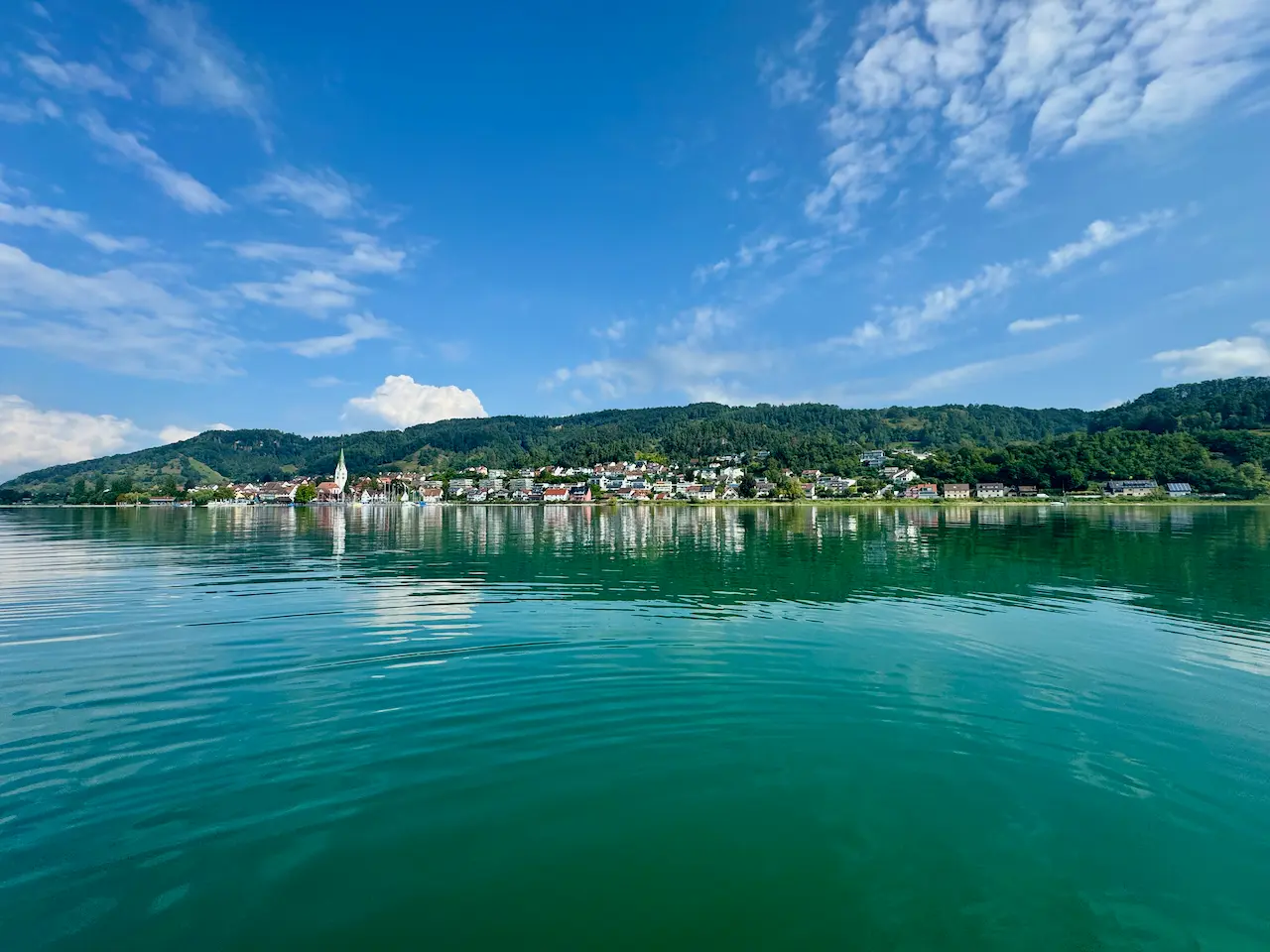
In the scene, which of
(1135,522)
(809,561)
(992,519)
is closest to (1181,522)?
A: (1135,522)

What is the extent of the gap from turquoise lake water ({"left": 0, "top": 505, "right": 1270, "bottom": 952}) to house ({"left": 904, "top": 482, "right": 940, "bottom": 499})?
134m

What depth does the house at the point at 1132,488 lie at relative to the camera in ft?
404

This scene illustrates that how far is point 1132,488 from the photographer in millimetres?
124875

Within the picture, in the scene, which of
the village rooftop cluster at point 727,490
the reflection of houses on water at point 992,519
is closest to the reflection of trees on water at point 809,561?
the reflection of houses on water at point 992,519

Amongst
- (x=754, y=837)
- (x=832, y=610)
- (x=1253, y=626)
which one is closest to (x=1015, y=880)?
(x=754, y=837)

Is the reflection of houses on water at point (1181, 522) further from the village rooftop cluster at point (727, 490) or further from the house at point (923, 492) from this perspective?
the house at point (923, 492)

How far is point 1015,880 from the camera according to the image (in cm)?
530

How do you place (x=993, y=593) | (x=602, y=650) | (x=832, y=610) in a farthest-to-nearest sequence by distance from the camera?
(x=993, y=593) → (x=832, y=610) → (x=602, y=650)

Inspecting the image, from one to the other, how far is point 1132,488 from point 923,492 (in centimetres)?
3933

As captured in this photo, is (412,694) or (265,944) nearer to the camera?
(265,944)

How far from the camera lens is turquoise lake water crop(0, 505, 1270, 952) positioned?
15.9 feet

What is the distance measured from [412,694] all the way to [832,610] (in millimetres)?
11738

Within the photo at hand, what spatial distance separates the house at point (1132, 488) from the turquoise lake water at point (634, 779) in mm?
135997

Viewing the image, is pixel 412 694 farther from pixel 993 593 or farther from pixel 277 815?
pixel 993 593
